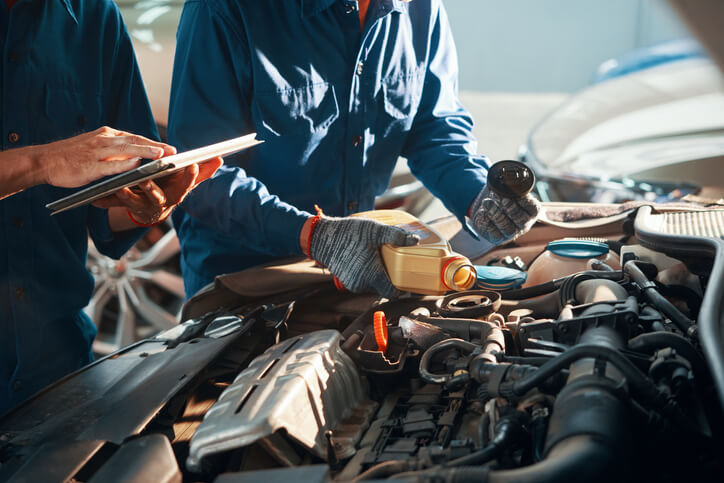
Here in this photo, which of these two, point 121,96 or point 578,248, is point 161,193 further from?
point 578,248

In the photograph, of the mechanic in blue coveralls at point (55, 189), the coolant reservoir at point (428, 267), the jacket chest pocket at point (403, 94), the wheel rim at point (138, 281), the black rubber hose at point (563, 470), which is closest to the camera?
the black rubber hose at point (563, 470)

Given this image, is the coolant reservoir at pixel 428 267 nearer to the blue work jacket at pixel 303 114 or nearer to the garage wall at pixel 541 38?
the blue work jacket at pixel 303 114

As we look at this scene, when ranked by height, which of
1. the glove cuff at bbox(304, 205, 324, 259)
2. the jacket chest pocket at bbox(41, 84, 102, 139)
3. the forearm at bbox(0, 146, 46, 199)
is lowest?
the glove cuff at bbox(304, 205, 324, 259)

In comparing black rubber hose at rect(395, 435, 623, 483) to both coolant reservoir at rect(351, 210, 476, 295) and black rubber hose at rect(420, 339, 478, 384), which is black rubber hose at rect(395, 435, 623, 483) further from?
coolant reservoir at rect(351, 210, 476, 295)

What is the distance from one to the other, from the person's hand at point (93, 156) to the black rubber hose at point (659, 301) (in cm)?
89

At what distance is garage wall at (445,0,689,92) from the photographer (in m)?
10.5

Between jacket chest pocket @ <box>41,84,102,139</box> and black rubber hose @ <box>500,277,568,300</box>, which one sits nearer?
black rubber hose @ <box>500,277,568,300</box>

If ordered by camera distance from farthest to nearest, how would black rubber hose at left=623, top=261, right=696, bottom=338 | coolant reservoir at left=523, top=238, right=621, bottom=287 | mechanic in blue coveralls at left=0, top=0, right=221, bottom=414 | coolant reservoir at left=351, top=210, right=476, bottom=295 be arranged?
mechanic in blue coveralls at left=0, top=0, right=221, bottom=414 → coolant reservoir at left=523, top=238, right=621, bottom=287 → coolant reservoir at left=351, top=210, right=476, bottom=295 → black rubber hose at left=623, top=261, right=696, bottom=338

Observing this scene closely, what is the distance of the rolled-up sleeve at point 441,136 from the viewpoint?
6.35ft

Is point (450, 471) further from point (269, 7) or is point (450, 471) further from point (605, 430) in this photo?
point (269, 7)

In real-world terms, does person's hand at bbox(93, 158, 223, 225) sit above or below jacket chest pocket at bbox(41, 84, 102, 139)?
below

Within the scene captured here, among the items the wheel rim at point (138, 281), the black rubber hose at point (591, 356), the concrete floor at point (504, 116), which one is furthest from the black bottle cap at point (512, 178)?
the concrete floor at point (504, 116)

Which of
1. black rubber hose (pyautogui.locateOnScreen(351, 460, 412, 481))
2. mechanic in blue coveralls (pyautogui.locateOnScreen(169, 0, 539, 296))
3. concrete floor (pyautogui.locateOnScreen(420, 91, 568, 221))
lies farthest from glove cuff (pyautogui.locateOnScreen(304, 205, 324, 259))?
concrete floor (pyautogui.locateOnScreen(420, 91, 568, 221))

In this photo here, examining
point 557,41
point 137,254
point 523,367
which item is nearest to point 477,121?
point 557,41
